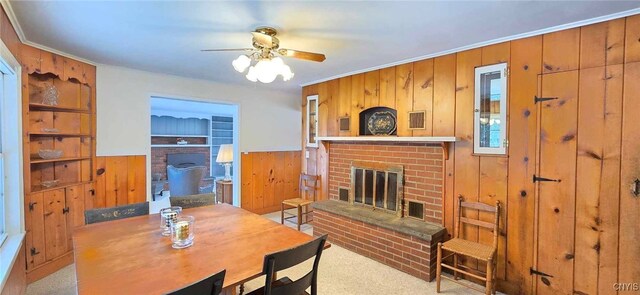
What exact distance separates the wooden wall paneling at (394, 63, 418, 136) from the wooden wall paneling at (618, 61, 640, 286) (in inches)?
66.2

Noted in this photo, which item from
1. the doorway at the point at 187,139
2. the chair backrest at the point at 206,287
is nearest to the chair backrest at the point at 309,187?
the doorway at the point at 187,139

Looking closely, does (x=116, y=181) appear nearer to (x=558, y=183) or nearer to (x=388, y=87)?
(x=388, y=87)

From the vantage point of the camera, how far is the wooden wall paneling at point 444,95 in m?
2.98

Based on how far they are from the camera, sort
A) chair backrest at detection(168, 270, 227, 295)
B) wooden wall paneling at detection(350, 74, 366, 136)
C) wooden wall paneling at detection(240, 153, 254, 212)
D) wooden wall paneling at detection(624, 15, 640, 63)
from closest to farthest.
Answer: chair backrest at detection(168, 270, 227, 295), wooden wall paneling at detection(624, 15, 640, 63), wooden wall paneling at detection(350, 74, 366, 136), wooden wall paneling at detection(240, 153, 254, 212)

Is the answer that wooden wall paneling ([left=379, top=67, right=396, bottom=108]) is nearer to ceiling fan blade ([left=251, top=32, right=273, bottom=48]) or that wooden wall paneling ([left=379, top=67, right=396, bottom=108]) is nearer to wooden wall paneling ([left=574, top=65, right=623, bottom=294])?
wooden wall paneling ([left=574, top=65, right=623, bottom=294])

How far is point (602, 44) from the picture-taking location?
219cm

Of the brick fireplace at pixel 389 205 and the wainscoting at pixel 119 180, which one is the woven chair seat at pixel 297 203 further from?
the wainscoting at pixel 119 180

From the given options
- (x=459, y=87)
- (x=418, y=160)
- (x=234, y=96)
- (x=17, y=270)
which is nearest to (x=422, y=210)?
(x=418, y=160)

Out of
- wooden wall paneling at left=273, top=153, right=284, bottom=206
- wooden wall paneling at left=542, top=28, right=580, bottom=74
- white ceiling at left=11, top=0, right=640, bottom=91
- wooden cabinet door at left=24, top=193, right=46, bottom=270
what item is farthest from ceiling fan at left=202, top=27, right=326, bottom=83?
wooden wall paneling at left=273, top=153, right=284, bottom=206

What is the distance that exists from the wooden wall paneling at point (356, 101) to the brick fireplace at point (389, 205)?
221 millimetres

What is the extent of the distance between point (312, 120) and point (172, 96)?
80.9 inches

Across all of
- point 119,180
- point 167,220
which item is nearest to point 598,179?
point 167,220

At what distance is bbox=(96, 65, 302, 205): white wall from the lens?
355cm

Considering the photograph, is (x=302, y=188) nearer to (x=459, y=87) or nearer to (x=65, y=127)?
(x=459, y=87)
